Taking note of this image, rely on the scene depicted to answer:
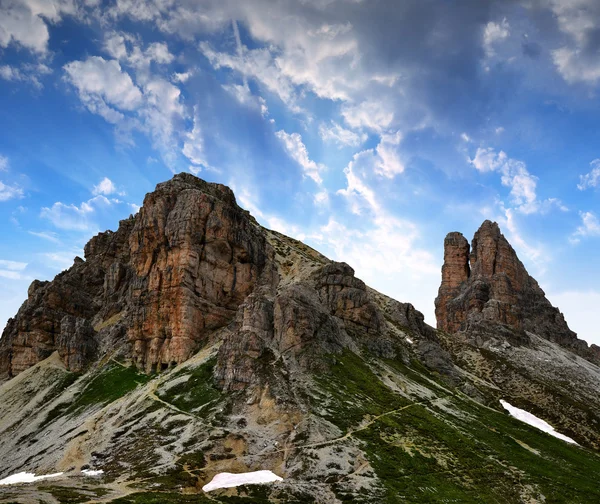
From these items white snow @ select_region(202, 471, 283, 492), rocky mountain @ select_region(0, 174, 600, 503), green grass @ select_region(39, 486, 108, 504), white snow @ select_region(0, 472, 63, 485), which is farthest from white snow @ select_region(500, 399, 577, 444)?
white snow @ select_region(0, 472, 63, 485)

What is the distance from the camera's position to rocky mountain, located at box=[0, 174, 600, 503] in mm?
67750

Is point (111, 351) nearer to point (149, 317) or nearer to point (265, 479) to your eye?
point (149, 317)

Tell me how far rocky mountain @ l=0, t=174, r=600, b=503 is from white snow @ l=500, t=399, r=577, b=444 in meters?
2.55

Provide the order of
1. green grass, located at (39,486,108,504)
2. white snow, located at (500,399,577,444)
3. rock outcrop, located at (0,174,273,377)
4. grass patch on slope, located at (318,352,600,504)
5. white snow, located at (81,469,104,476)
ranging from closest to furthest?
green grass, located at (39,486,108,504)
grass patch on slope, located at (318,352,600,504)
white snow, located at (81,469,104,476)
white snow, located at (500,399,577,444)
rock outcrop, located at (0,174,273,377)

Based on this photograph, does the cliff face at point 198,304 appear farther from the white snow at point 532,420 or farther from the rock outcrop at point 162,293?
the white snow at point 532,420

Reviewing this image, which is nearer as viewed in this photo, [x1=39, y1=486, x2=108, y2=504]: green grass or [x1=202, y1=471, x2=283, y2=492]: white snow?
[x1=39, y1=486, x2=108, y2=504]: green grass

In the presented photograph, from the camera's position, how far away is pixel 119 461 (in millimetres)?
73875

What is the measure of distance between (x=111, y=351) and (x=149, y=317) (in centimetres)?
2002

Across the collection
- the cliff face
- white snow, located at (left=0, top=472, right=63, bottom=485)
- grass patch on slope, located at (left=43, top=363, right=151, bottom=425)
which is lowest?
white snow, located at (left=0, top=472, right=63, bottom=485)

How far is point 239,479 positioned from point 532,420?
74716mm

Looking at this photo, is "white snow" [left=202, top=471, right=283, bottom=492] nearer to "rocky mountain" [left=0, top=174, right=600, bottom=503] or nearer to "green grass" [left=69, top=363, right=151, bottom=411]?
"rocky mountain" [left=0, top=174, right=600, bottom=503]

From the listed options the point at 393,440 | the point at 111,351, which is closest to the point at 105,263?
the point at 111,351

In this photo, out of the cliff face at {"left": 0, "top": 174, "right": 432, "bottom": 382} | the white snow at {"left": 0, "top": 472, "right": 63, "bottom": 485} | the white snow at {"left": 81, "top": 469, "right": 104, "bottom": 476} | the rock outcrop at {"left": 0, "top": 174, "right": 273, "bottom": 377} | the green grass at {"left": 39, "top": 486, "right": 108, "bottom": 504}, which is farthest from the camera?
the rock outcrop at {"left": 0, "top": 174, "right": 273, "bottom": 377}

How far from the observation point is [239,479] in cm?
6381
